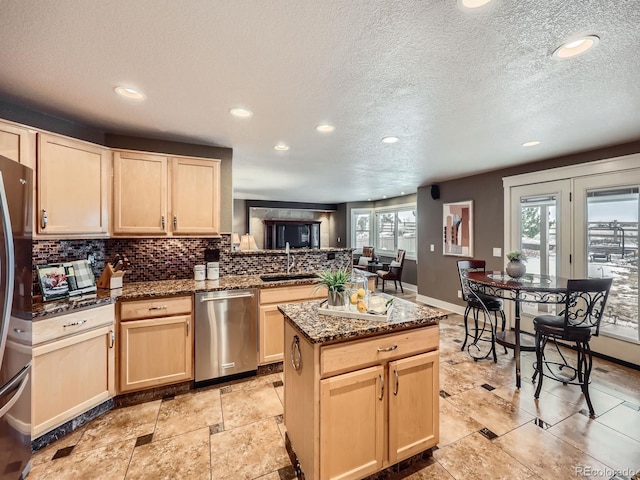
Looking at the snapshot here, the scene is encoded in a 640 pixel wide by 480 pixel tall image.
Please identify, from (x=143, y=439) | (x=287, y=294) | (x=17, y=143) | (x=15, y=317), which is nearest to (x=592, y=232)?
(x=287, y=294)

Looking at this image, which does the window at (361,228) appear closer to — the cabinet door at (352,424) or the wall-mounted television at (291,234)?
the wall-mounted television at (291,234)

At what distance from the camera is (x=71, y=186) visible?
2.22 meters

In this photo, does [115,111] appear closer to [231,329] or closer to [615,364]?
[231,329]

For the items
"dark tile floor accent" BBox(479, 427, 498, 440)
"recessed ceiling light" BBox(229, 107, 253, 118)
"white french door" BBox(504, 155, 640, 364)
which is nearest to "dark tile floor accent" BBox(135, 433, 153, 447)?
"dark tile floor accent" BBox(479, 427, 498, 440)

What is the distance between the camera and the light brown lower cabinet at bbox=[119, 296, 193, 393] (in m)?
2.31

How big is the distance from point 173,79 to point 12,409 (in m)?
2.02

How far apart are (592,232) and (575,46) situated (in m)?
2.79

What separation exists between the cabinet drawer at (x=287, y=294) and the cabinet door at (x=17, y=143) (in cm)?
205

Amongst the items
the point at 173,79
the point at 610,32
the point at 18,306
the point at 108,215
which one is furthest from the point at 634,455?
the point at 108,215

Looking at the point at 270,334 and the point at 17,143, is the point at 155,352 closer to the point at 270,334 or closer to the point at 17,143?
the point at 270,334

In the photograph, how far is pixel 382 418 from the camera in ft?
5.07

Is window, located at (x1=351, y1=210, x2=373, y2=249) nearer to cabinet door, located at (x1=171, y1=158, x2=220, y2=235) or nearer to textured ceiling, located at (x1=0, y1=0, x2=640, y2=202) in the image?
textured ceiling, located at (x1=0, y1=0, x2=640, y2=202)

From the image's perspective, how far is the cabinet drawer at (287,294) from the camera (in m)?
2.82

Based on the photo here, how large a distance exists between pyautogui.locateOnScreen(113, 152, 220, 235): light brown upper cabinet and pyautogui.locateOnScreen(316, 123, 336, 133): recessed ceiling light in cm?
116
